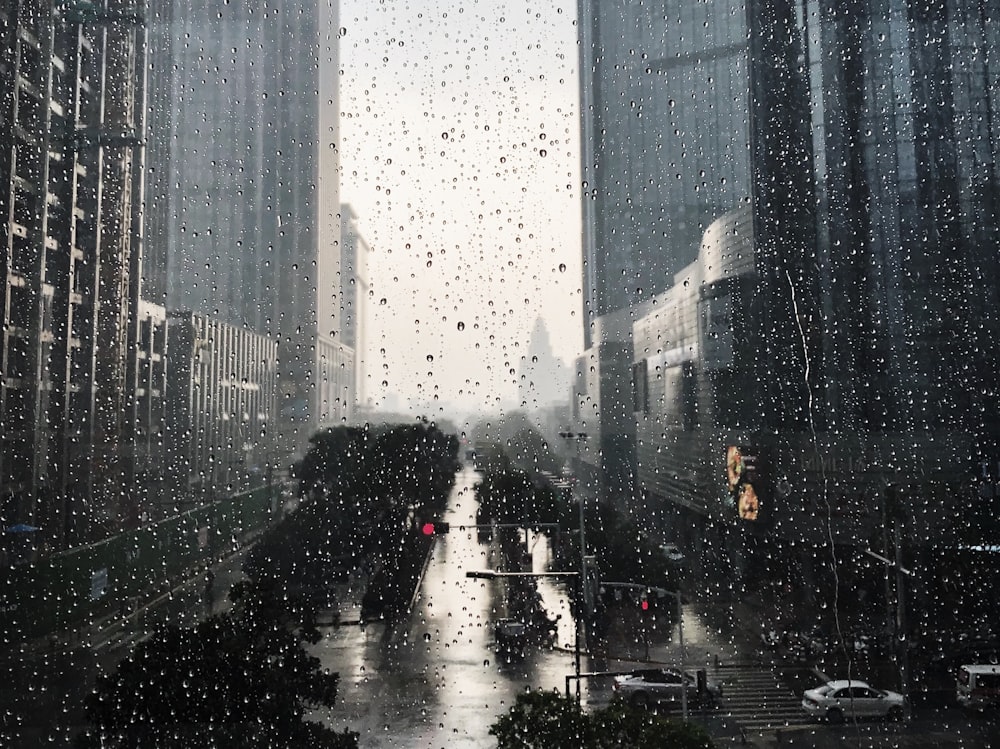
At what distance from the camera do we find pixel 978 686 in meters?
2.22

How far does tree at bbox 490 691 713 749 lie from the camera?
164cm

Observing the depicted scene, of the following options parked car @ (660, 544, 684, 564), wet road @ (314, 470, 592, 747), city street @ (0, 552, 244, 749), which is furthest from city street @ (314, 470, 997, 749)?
city street @ (0, 552, 244, 749)

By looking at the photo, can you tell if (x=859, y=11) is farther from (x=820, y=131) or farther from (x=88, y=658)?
(x=88, y=658)

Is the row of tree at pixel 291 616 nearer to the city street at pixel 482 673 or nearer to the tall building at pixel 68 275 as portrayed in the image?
the city street at pixel 482 673

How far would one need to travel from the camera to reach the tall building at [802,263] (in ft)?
11.0

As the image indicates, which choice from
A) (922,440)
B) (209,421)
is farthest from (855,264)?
(209,421)

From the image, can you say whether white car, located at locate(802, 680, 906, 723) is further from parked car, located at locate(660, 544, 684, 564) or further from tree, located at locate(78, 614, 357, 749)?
tree, located at locate(78, 614, 357, 749)

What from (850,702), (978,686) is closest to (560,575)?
(850,702)

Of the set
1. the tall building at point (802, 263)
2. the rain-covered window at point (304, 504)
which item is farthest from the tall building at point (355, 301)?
the tall building at point (802, 263)

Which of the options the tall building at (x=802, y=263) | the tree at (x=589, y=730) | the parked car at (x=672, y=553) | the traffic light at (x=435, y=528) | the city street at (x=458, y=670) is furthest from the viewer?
the tall building at (x=802, y=263)

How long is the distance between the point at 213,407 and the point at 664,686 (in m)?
1.79

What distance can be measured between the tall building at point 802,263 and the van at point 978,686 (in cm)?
82

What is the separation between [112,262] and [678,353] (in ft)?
8.57

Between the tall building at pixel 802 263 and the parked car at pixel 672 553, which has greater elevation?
the tall building at pixel 802 263
